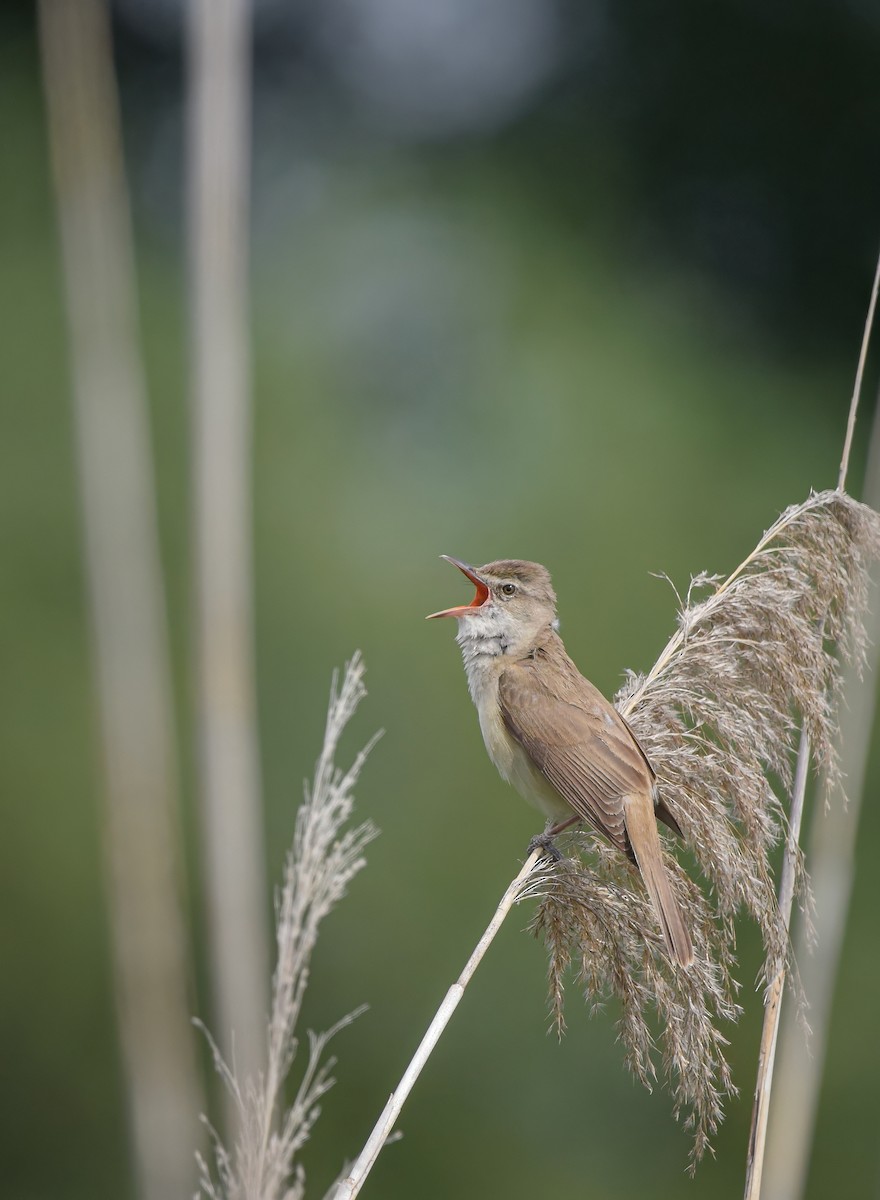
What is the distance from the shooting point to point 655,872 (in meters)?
2.92

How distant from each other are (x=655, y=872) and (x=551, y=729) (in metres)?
0.76

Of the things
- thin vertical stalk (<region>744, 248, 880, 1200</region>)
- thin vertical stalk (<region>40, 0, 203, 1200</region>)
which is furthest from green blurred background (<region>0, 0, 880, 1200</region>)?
thin vertical stalk (<region>40, 0, 203, 1200</region>)

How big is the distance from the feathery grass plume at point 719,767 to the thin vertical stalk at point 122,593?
0.92 m

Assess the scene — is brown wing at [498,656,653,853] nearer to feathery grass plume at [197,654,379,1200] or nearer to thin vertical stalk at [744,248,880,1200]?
thin vertical stalk at [744,248,880,1200]

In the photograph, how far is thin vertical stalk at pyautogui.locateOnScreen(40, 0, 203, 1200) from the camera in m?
1.99

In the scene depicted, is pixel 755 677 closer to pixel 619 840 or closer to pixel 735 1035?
pixel 619 840

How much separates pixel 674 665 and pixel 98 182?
5.21 ft

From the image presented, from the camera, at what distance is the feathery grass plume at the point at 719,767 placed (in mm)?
2580

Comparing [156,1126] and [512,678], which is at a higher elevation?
[512,678]

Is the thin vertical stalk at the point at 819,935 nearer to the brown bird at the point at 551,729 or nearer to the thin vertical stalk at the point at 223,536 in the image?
the brown bird at the point at 551,729

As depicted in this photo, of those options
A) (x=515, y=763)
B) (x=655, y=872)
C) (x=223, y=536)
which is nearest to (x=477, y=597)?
(x=515, y=763)

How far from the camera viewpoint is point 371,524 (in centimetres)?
802

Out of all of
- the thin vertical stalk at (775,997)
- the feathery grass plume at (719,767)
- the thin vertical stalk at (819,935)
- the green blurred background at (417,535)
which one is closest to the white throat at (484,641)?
the feathery grass plume at (719,767)

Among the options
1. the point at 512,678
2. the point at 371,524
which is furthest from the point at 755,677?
the point at 371,524
